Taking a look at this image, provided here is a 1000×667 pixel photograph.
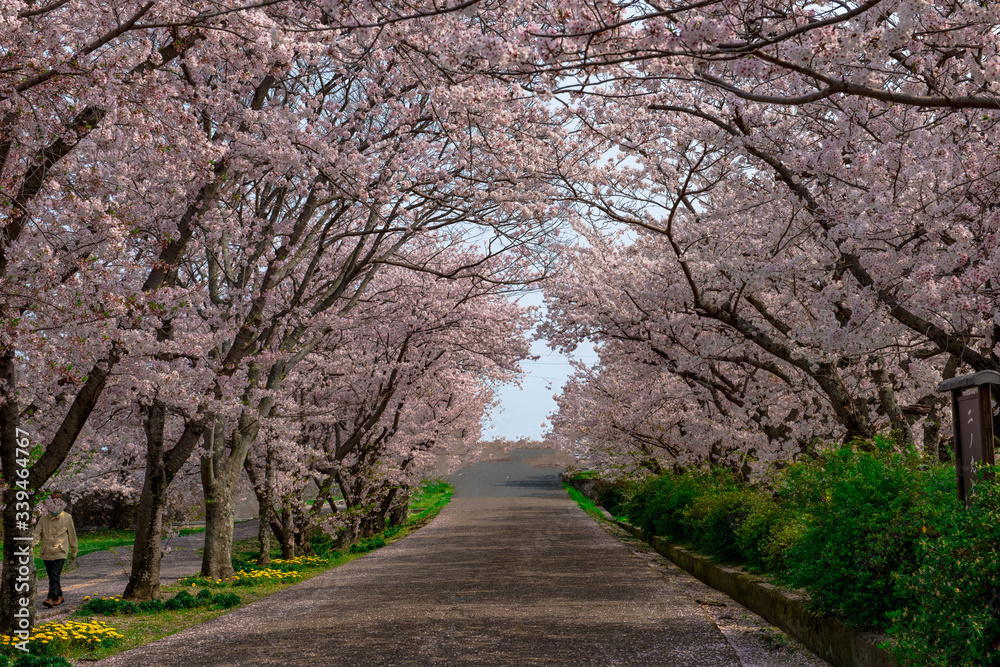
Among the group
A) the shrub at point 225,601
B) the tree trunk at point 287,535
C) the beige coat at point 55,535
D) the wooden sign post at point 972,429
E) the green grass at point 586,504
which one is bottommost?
the green grass at point 586,504

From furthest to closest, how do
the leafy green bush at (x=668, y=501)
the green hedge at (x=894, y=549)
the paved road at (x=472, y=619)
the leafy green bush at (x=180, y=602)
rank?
the leafy green bush at (x=668, y=501), the leafy green bush at (x=180, y=602), the paved road at (x=472, y=619), the green hedge at (x=894, y=549)

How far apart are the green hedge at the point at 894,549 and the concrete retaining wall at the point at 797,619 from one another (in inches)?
7.0

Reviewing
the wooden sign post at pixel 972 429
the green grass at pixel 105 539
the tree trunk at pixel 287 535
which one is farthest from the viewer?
the green grass at pixel 105 539

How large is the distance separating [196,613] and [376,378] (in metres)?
10.9

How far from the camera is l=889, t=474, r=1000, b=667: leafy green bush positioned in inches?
164

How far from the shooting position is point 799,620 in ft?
24.5

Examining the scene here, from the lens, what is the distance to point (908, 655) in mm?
4609

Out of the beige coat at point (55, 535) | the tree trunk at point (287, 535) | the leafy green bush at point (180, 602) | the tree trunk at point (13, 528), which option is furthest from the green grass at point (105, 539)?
the tree trunk at point (13, 528)

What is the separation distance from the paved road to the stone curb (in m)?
0.63

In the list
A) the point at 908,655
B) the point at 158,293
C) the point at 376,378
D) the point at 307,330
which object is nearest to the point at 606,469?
the point at 376,378

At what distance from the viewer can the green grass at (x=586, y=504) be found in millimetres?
28516

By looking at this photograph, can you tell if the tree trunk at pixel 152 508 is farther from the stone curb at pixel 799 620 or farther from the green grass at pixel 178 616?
the stone curb at pixel 799 620

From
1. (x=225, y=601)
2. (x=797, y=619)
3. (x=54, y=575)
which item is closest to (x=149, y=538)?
(x=225, y=601)

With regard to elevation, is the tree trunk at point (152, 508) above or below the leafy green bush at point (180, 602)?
above
